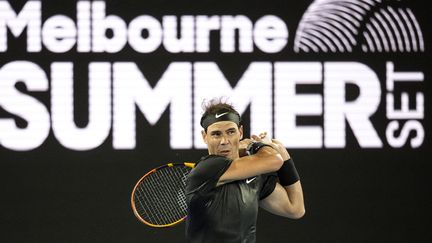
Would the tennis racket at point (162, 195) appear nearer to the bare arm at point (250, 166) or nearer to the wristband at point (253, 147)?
the wristband at point (253, 147)

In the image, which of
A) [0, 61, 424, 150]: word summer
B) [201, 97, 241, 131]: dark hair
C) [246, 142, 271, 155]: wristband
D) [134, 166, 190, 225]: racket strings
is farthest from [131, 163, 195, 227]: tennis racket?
[246, 142, 271, 155]: wristband

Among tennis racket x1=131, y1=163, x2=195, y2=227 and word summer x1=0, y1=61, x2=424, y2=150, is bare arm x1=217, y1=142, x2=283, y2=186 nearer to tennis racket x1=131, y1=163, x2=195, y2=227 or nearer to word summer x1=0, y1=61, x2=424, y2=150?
tennis racket x1=131, y1=163, x2=195, y2=227

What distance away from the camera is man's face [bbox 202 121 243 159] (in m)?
3.56

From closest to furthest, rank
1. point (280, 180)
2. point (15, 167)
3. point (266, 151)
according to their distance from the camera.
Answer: point (266, 151), point (280, 180), point (15, 167)

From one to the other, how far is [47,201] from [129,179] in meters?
0.67

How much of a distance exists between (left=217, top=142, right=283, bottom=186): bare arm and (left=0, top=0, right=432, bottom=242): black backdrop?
10.2 ft

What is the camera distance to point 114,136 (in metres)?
6.55

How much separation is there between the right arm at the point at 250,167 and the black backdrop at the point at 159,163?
3103mm

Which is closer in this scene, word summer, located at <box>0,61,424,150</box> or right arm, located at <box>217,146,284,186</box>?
right arm, located at <box>217,146,284,186</box>

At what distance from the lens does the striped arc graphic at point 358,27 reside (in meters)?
6.62

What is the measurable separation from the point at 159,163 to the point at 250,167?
3.17 meters

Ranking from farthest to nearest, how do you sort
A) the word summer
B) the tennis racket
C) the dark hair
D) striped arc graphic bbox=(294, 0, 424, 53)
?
1. striped arc graphic bbox=(294, 0, 424, 53)
2. the word summer
3. the tennis racket
4. the dark hair

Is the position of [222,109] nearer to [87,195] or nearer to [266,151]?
[266,151]

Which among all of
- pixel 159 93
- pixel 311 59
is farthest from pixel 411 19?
pixel 159 93
